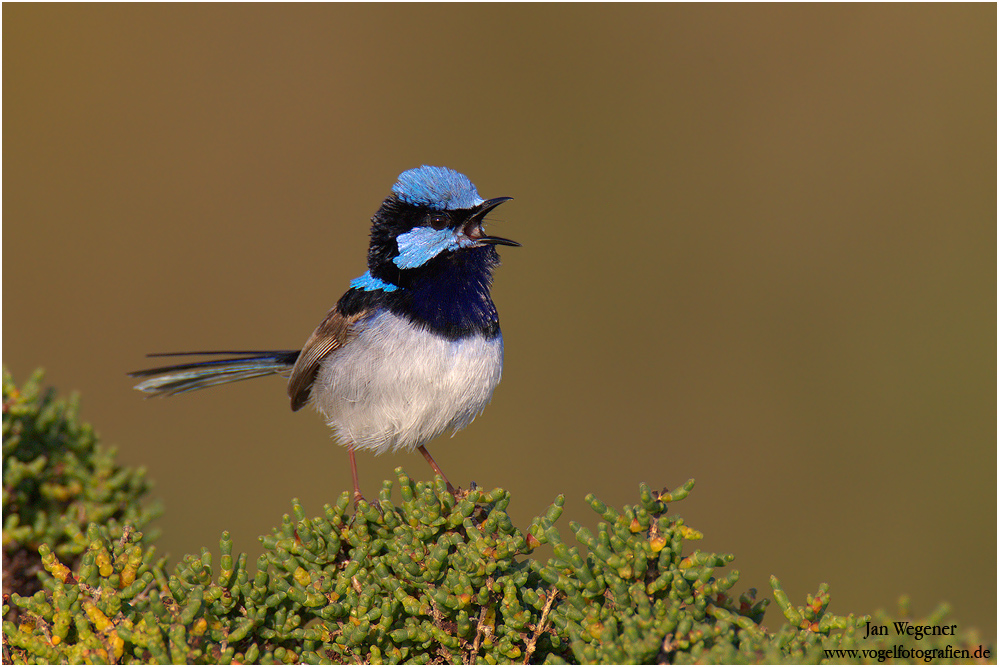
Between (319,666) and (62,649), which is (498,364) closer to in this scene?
(319,666)

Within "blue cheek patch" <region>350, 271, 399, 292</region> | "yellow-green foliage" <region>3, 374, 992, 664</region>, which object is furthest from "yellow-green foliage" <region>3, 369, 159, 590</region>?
"blue cheek patch" <region>350, 271, 399, 292</region>

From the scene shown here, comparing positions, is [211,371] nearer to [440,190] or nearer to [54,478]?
[54,478]

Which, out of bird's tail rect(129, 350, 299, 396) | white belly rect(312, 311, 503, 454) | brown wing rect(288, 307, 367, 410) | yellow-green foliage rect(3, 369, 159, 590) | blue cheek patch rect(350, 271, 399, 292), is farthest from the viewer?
bird's tail rect(129, 350, 299, 396)

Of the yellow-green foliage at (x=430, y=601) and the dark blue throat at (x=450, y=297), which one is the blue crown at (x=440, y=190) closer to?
the dark blue throat at (x=450, y=297)

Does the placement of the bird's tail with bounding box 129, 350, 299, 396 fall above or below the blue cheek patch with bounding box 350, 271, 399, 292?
below

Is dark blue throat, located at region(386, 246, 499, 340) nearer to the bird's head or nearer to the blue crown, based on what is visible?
the bird's head

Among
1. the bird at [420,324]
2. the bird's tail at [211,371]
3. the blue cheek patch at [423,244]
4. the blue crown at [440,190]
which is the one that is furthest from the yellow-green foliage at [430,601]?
the bird's tail at [211,371]

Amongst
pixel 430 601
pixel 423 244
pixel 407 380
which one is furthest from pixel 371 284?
pixel 430 601
